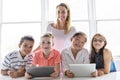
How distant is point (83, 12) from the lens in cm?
393

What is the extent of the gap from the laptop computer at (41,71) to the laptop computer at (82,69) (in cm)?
20

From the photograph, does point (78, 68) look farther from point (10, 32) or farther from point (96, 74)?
point (10, 32)

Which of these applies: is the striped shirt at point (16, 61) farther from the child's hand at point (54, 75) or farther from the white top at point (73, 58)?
the child's hand at point (54, 75)

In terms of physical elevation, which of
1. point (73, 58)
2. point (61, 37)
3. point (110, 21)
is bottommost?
point (73, 58)

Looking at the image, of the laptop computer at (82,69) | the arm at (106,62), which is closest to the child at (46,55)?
the laptop computer at (82,69)

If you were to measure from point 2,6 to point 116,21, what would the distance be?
6.71ft

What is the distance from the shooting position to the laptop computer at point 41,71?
1781 mm

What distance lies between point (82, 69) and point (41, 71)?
1.13 ft

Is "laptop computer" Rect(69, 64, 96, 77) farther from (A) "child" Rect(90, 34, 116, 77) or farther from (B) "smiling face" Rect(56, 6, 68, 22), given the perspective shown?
(B) "smiling face" Rect(56, 6, 68, 22)

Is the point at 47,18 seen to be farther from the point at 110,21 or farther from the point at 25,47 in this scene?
the point at 25,47

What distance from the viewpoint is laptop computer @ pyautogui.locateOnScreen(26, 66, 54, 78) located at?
70.1 inches

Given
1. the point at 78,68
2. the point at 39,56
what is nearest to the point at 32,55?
the point at 39,56

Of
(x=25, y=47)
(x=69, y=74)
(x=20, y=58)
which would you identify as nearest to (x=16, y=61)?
(x=20, y=58)

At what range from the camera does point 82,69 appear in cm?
187
